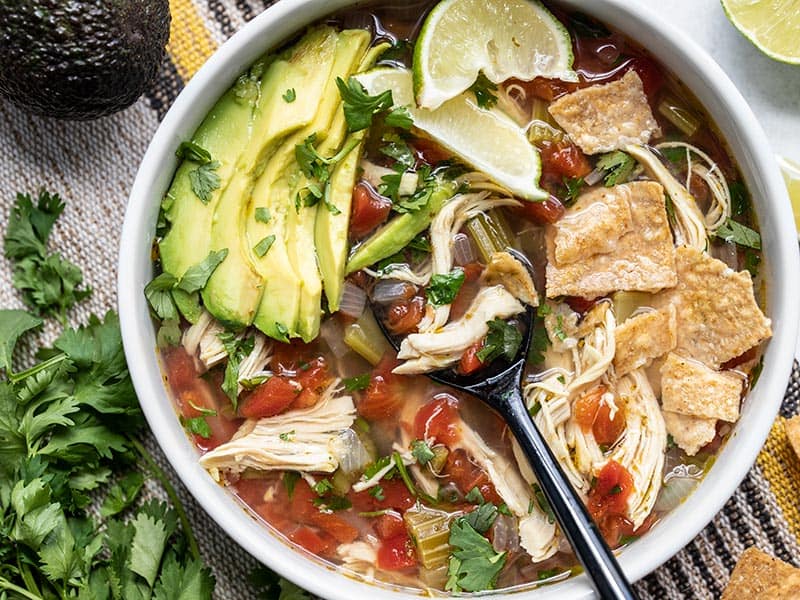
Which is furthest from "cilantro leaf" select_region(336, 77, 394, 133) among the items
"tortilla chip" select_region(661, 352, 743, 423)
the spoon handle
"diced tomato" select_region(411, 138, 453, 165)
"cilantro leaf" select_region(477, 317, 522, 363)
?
"tortilla chip" select_region(661, 352, 743, 423)

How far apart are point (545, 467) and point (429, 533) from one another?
456 millimetres

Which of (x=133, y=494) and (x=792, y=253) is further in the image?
(x=133, y=494)

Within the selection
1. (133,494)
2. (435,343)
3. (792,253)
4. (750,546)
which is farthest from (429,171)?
(750,546)

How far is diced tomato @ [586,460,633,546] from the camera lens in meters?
3.21

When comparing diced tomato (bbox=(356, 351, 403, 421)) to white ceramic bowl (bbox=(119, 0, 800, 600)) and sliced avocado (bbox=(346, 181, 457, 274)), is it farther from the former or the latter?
white ceramic bowl (bbox=(119, 0, 800, 600))

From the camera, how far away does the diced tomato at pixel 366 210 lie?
10.4 ft

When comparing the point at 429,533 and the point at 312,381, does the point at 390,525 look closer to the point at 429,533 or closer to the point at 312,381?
the point at 429,533

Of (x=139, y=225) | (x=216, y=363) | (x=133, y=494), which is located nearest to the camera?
(x=139, y=225)

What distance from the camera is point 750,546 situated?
11.8 ft

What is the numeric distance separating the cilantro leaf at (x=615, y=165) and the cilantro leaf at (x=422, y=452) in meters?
1.03

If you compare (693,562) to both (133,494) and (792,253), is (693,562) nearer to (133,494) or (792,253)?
(792,253)

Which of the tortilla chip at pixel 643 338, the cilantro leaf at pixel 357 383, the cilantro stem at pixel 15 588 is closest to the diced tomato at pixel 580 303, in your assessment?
the tortilla chip at pixel 643 338

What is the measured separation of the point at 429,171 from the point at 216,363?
92 cm

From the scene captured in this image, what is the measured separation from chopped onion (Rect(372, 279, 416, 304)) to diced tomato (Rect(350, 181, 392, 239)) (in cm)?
17
